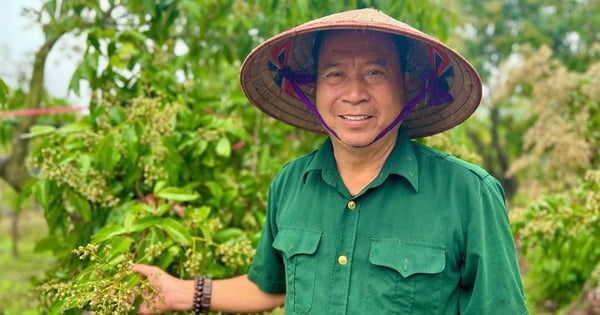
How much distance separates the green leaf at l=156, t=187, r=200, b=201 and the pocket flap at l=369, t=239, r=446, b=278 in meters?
0.83

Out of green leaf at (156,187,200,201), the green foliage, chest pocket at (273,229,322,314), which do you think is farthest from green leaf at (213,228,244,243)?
the green foliage

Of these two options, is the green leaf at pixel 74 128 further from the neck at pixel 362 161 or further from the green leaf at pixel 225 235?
the neck at pixel 362 161

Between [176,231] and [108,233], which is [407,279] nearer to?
[176,231]

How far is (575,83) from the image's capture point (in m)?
4.77

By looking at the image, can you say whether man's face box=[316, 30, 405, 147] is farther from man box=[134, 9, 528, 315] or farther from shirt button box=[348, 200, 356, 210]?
shirt button box=[348, 200, 356, 210]

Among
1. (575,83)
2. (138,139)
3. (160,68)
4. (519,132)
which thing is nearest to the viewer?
(138,139)

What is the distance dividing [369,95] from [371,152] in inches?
6.3

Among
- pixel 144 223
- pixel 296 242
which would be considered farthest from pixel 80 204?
pixel 296 242

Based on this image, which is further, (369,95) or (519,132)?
(519,132)

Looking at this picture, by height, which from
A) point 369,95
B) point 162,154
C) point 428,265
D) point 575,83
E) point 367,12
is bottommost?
point 428,265

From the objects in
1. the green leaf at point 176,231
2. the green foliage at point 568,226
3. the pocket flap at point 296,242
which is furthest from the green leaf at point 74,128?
the green foliage at point 568,226

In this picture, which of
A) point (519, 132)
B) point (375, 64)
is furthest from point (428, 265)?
point (519, 132)

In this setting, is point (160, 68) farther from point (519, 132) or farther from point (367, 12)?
point (519, 132)

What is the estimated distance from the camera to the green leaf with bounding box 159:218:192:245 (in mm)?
2000
